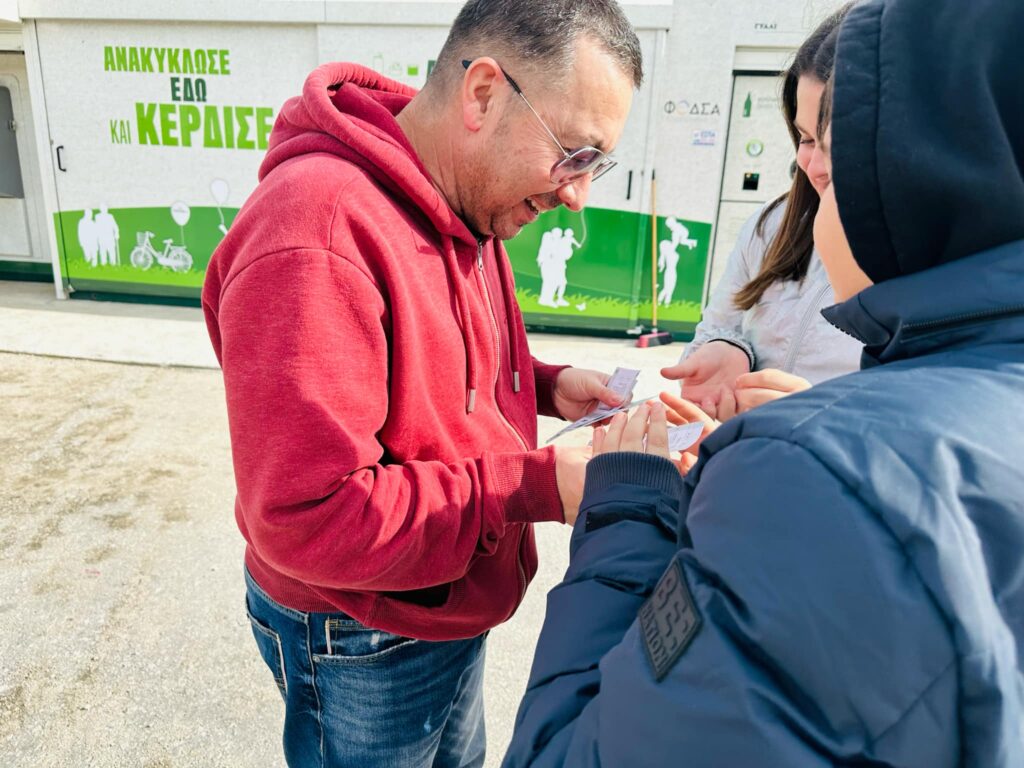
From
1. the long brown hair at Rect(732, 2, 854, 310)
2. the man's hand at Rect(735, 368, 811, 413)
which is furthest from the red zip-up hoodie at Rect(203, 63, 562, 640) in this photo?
the long brown hair at Rect(732, 2, 854, 310)

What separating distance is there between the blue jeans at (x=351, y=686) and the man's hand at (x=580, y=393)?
2.21 feet

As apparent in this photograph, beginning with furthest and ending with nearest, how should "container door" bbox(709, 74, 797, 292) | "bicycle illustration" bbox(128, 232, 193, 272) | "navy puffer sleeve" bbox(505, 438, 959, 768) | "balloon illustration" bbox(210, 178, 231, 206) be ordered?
"bicycle illustration" bbox(128, 232, 193, 272) → "balloon illustration" bbox(210, 178, 231, 206) → "container door" bbox(709, 74, 797, 292) → "navy puffer sleeve" bbox(505, 438, 959, 768)

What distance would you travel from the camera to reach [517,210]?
154 cm

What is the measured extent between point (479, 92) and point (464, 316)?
439 mm

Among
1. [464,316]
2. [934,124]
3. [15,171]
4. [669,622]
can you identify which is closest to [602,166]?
[464,316]

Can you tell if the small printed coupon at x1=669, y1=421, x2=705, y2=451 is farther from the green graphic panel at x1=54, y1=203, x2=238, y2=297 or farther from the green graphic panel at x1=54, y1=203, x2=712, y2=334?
the green graphic panel at x1=54, y1=203, x2=238, y2=297

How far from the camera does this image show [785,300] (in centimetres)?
202

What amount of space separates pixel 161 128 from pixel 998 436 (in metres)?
8.20

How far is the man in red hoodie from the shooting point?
44.1 inches

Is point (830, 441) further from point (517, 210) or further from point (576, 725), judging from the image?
point (517, 210)

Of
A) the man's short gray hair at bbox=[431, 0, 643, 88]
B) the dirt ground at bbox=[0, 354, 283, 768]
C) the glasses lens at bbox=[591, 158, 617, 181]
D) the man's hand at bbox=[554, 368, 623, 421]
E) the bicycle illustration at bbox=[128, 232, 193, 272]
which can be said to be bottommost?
the dirt ground at bbox=[0, 354, 283, 768]

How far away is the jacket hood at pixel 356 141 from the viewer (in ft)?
Answer: 4.29

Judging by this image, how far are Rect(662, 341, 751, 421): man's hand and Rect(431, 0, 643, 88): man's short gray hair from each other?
84 centimetres

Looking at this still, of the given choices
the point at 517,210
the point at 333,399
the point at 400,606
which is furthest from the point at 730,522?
the point at 517,210
